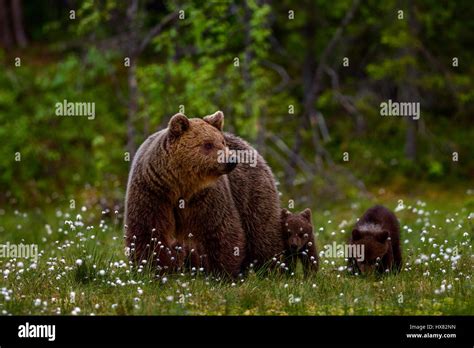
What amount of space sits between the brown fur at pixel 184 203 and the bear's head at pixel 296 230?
65 centimetres

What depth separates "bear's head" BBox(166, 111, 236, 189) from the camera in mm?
8164

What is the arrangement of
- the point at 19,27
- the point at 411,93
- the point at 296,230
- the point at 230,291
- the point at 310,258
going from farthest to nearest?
the point at 19,27 < the point at 411,93 < the point at 296,230 < the point at 310,258 < the point at 230,291

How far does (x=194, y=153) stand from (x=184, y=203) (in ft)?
1.69

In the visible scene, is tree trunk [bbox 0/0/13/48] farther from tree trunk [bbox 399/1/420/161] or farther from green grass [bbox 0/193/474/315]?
green grass [bbox 0/193/474/315]

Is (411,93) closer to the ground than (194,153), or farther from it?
farther from it

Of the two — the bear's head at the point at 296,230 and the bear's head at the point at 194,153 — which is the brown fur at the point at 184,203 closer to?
the bear's head at the point at 194,153

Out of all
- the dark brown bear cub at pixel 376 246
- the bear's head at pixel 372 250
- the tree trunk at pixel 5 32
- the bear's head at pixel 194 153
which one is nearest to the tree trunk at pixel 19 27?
the tree trunk at pixel 5 32

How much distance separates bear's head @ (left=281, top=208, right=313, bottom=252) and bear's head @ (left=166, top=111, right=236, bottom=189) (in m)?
1.35

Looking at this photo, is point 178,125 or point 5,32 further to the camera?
point 5,32

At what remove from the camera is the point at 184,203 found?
8328mm

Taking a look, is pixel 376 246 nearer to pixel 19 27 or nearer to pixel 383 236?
pixel 383 236

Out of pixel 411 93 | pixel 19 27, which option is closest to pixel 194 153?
pixel 411 93

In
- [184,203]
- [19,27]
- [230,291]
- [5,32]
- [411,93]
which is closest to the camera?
[230,291]

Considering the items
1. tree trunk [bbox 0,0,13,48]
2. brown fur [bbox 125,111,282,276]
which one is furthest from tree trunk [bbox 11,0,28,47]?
brown fur [bbox 125,111,282,276]
